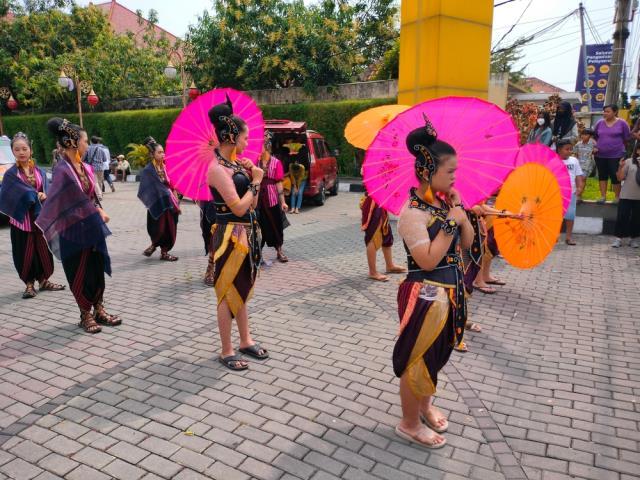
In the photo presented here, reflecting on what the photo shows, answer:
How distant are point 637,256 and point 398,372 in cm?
680

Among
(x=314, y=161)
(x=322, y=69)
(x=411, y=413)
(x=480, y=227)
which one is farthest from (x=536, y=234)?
(x=322, y=69)

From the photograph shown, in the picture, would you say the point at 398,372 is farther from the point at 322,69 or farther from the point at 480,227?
the point at 322,69

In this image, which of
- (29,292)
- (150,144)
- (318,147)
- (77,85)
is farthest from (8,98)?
(29,292)

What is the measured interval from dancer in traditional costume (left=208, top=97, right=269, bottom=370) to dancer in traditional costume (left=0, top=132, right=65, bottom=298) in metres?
3.04

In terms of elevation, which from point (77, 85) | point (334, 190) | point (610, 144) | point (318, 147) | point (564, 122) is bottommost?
point (334, 190)

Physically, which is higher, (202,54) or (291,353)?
(202,54)

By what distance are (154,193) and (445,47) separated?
637 cm

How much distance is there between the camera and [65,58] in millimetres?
26844

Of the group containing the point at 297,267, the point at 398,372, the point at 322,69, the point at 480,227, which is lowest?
the point at 297,267

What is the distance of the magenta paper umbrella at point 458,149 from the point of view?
282 cm

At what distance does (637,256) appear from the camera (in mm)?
7863

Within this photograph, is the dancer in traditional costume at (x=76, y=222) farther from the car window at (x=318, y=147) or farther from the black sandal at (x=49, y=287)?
the car window at (x=318, y=147)

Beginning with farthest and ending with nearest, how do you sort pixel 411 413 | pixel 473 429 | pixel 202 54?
pixel 202 54, pixel 473 429, pixel 411 413

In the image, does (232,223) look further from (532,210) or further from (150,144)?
(150,144)
